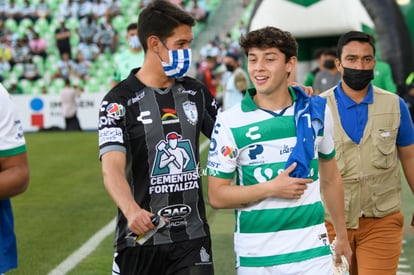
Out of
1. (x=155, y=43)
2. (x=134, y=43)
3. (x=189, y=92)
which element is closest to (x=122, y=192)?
(x=189, y=92)

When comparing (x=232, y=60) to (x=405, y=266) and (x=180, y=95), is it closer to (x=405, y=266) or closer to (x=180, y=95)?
(x=405, y=266)

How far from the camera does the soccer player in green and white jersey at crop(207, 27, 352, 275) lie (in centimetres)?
390

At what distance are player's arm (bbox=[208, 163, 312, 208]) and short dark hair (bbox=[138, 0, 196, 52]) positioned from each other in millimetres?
862

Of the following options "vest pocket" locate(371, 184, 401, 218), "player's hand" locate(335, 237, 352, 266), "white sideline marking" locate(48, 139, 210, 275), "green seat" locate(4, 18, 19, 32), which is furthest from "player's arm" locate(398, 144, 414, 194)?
"green seat" locate(4, 18, 19, 32)

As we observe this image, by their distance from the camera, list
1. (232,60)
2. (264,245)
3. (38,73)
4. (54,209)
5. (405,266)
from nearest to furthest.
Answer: (264,245), (405,266), (54,209), (232,60), (38,73)

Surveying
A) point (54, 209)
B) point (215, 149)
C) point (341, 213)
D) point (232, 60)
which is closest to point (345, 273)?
point (341, 213)

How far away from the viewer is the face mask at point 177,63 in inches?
170

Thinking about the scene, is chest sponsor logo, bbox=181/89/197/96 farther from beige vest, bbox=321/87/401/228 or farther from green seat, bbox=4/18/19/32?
green seat, bbox=4/18/19/32

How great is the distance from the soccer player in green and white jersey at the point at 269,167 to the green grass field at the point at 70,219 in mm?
3693

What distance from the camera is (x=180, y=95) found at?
4.34 m

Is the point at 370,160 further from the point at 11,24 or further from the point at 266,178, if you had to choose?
the point at 11,24

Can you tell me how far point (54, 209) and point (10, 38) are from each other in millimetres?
20924

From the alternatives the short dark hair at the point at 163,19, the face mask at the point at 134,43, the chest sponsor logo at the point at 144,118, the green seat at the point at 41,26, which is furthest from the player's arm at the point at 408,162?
the green seat at the point at 41,26

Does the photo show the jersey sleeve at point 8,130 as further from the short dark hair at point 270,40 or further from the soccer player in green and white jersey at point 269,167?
the short dark hair at point 270,40
